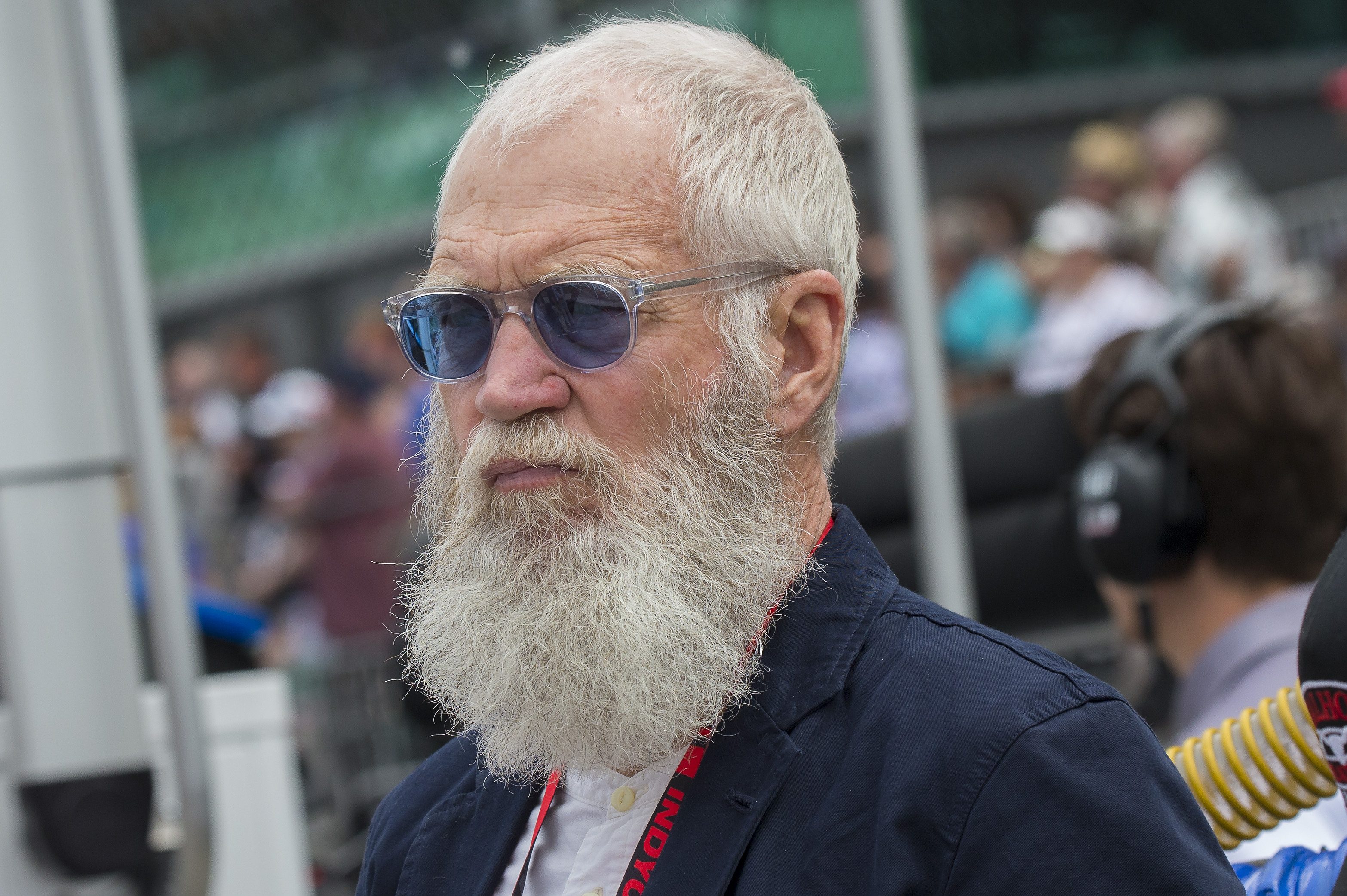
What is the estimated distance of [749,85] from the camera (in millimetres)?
1766

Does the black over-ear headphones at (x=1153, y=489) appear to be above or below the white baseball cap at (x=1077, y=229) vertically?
below

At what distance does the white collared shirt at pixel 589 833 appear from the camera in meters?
1.62

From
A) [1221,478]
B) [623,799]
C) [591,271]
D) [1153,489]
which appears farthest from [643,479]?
[1221,478]

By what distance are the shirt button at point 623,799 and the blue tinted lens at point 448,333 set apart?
19.9 inches

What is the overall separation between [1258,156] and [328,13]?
Answer: 10732 mm

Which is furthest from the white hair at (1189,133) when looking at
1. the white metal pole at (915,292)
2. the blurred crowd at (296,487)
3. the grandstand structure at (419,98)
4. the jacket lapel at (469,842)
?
the jacket lapel at (469,842)

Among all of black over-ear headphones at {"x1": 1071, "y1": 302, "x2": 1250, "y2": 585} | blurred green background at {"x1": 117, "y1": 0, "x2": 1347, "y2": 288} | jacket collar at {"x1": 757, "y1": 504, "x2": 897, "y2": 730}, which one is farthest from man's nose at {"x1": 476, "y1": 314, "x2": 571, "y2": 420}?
black over-ear headphones at {"x1": 1071, "y1": 302, "x2": 1250, "y2": 585}

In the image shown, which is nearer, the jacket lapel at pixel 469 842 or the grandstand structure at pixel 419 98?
the jacket lapel at pixel 469 842

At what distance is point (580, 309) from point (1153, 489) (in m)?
1.59

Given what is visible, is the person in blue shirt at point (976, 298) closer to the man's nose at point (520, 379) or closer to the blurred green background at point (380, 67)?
the blurred green background at point (380, 67)

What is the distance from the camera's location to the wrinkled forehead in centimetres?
166

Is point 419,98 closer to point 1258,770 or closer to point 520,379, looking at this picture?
point 520,379

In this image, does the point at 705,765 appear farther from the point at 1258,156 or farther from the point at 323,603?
the point at 1258,156

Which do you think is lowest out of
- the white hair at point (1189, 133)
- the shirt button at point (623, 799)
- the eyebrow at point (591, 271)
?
the shirt button at point (623, 799)
